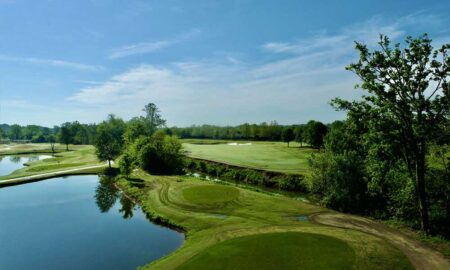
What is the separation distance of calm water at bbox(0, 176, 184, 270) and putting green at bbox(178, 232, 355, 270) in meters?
6.13

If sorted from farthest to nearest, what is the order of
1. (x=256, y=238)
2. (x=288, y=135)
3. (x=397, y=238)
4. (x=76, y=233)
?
(x=288, y=135) < (x=76, y=233) < (x=256, y=238) < (x=397, y=238)

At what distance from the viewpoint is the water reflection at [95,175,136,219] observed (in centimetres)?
4091

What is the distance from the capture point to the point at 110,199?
47.0m

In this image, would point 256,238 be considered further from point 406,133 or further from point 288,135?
point 288,135

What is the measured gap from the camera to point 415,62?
24.7 meters

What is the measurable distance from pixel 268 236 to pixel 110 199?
30.5 m

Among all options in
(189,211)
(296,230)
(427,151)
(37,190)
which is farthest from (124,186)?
(427,151)

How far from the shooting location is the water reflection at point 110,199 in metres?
40.9

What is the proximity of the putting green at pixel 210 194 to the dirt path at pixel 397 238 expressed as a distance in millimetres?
13484

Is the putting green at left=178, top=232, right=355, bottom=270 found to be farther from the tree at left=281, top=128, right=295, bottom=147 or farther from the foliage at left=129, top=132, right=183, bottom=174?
the tree at left=281, top=128, right=295, bottom=147

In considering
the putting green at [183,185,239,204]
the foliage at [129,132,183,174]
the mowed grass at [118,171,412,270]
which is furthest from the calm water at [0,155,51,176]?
the mowed grass at [118,171,412,270]

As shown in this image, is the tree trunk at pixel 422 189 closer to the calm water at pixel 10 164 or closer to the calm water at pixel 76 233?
the calm water at pixel 76 233

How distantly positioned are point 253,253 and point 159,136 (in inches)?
2297

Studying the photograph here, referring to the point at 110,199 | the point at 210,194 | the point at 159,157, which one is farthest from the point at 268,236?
the point at 159,157
